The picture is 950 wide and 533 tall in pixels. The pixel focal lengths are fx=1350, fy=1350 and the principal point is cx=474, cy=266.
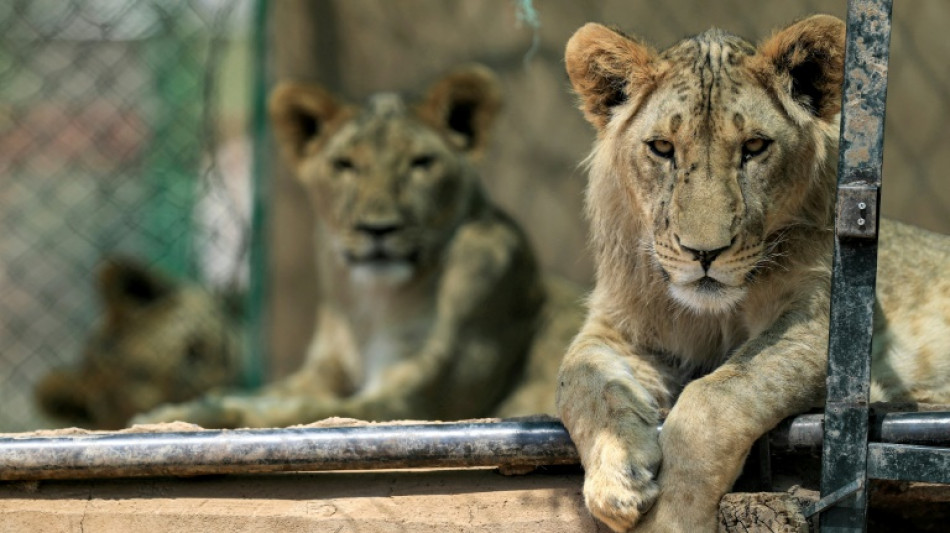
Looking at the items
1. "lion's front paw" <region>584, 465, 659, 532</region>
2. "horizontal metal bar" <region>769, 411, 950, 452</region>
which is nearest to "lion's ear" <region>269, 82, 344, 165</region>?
"lion's front paw" <region>584, 465, 659, 532</region>

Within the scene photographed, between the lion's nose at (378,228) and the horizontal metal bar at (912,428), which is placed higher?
the horizontal metal bar at (912,428)

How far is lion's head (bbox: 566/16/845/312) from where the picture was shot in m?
2.20

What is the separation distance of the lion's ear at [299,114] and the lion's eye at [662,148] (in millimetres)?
2682

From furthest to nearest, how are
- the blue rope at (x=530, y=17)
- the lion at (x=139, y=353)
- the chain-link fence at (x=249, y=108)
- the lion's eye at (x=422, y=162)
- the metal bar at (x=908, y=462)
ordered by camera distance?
the lion at (x=139, y=353) → the lion's eye at (x=422, y=162) → the chain-link fence at (x=249, y=108) → the blue rope at (x=530, y=17) → the metal bar at (x=908, y=462)

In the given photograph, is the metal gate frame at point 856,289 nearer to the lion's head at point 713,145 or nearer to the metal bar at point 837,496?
the metal bar at point 837,496

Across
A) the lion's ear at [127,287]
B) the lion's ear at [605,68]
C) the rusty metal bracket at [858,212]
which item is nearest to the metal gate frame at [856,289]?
the rusty metal bracket at [858,212]

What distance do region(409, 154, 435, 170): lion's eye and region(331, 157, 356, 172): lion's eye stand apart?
0.69ft

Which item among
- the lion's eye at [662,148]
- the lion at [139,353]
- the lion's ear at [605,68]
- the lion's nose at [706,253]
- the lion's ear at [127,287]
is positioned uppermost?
the lion's ear at [605,68]

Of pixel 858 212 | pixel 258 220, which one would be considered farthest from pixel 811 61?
pixel 258 220

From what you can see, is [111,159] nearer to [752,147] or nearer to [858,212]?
[752,147]

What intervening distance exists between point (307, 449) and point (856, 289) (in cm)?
89

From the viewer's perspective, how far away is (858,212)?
192cm

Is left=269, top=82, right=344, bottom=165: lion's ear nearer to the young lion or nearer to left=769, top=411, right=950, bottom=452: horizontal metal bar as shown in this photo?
the young lion

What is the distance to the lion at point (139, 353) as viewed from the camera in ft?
18.3
